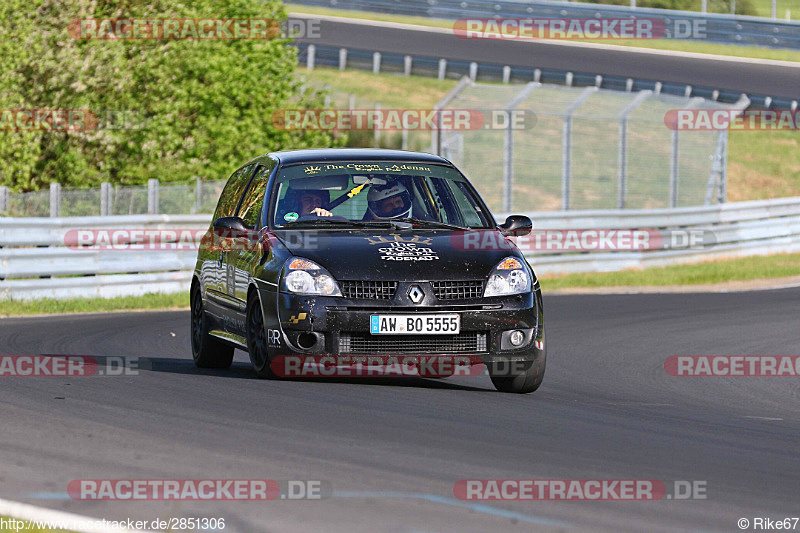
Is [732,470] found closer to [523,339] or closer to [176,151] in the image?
[523,339]

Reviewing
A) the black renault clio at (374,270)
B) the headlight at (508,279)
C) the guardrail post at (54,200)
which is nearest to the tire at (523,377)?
the black renault clio at (374,270)

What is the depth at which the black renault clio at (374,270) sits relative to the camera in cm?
936

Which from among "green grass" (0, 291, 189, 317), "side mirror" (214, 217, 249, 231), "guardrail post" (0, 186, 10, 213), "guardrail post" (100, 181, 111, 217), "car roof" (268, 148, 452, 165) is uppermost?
"car roof" (268, 148, 452, 165)

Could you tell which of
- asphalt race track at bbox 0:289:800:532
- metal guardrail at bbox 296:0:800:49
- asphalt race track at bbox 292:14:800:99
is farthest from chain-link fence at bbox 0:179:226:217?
metal guardrail at bbox 296:0:800:49

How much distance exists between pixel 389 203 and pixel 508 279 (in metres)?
1.33

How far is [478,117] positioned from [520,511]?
24.7 metres

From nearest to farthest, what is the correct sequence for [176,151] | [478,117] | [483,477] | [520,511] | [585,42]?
[520,511] → [483,477] → [176,151] → [478,117] → [585,42]

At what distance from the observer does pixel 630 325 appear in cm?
1628

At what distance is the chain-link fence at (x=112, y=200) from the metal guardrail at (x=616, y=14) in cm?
2619

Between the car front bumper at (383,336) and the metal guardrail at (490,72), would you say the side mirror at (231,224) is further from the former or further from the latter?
the metal guardrail at (490,72)

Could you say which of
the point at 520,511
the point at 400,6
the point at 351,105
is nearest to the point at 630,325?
the point at 520,511

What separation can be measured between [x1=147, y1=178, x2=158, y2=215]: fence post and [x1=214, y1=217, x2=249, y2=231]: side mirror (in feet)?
35.5

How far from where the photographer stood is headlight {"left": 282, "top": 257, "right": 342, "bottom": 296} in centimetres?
938

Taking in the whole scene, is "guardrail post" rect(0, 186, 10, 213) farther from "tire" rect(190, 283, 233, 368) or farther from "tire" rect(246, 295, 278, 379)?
"tire" rect(246, 295, 278, 379)
